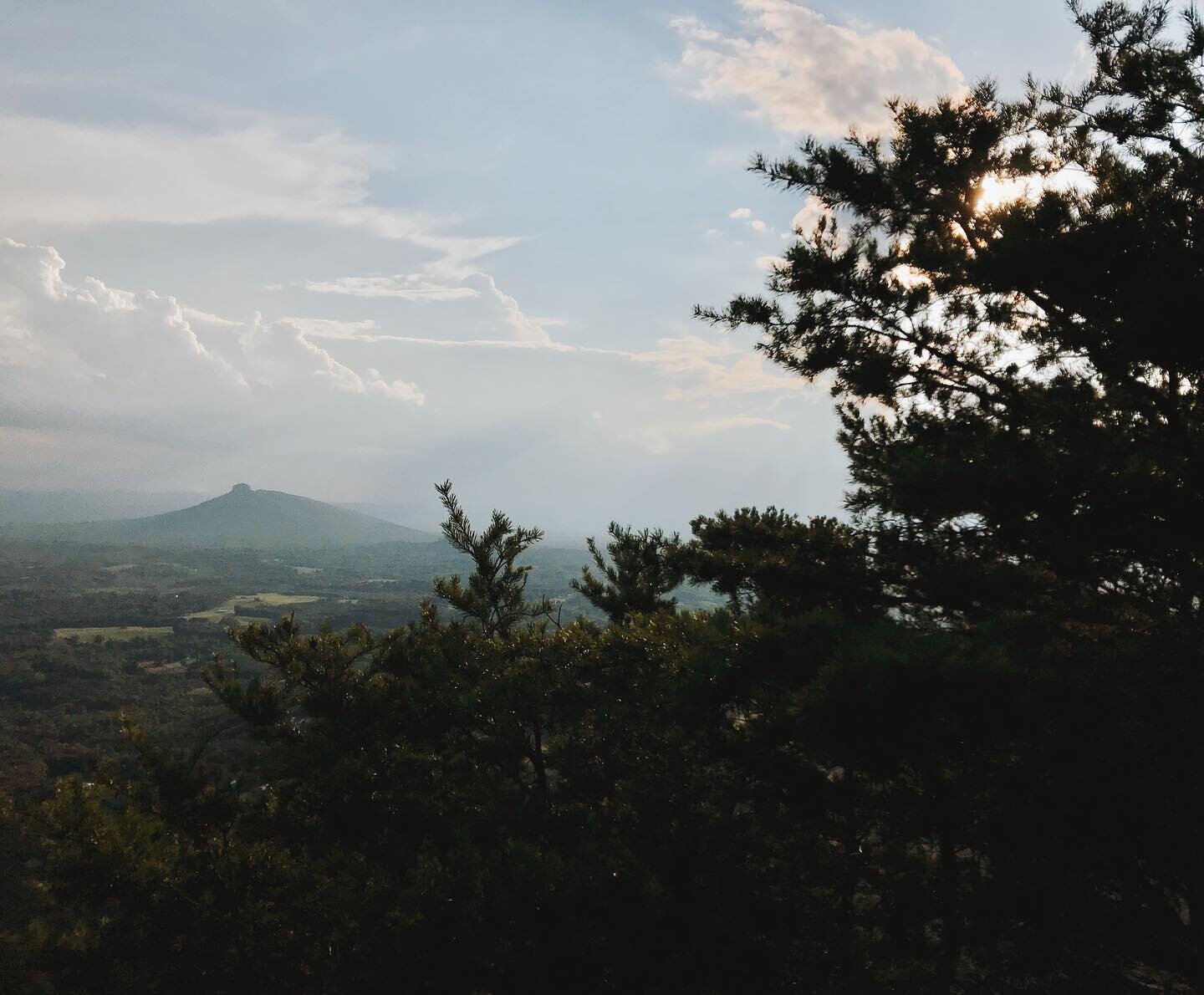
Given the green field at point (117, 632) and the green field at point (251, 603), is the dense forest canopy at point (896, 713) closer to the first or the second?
the green field at point (117, 632)

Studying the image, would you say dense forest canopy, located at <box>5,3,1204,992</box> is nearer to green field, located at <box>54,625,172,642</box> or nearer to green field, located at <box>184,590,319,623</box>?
green field, located at <box>54,625,172,642</box>

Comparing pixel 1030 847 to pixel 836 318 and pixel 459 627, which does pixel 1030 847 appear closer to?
pixel 836 318

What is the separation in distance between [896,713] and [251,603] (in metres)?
154

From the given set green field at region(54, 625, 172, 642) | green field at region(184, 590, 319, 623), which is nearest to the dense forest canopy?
green field at region(54, 625, 172, 642)

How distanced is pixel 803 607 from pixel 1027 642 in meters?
2.19

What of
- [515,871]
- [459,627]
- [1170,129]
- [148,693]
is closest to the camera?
[515,871]

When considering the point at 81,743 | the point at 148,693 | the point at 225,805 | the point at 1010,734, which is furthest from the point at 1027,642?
the point at 148,693

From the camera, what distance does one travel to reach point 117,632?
346 ft

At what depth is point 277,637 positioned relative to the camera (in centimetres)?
1373

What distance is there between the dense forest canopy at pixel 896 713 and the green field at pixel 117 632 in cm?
11269

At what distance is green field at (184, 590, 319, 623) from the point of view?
12278 cm

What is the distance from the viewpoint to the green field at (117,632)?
330ft

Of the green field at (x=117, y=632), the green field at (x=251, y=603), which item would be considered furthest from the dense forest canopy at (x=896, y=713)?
the green field at (x=251, y=603)

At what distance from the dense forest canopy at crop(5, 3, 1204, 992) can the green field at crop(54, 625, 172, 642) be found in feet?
370
